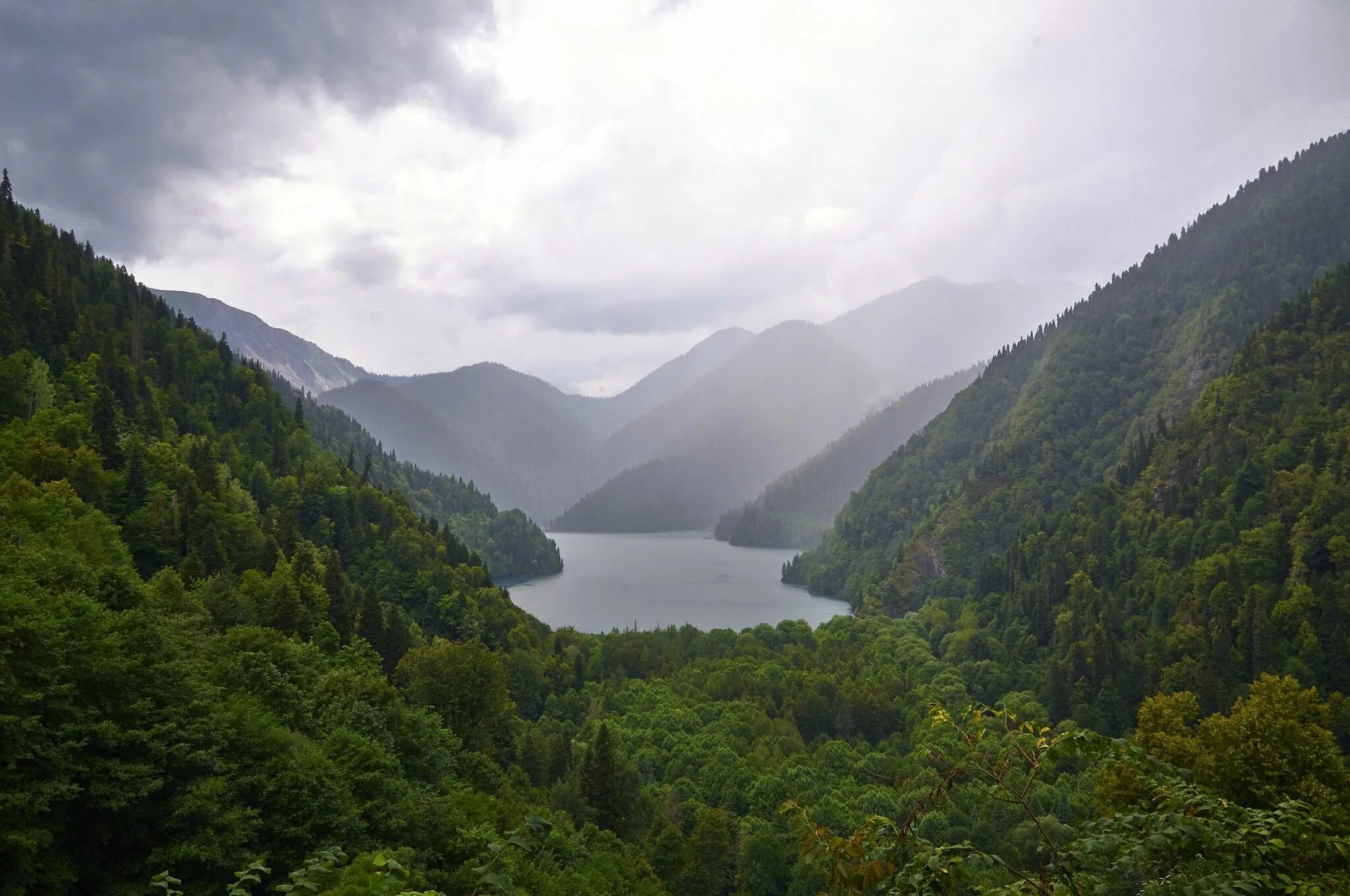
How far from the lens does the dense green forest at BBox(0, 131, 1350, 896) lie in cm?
876

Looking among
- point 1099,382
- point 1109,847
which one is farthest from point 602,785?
point 1099,382

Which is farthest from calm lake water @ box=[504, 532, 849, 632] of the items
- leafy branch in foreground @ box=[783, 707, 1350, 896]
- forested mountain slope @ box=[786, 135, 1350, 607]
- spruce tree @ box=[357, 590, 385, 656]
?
leafy branch in foreground @ box=[783, 707, 1350, 896]

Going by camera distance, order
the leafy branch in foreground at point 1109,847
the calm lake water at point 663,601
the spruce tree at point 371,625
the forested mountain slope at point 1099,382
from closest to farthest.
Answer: the leafy branch in foreground at point 1109,847 → the spruce tree at point 371,625 → the calm lake water at point 663,601 → the forested mountain slope at point 1099,382

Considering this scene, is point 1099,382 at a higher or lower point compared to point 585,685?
higher

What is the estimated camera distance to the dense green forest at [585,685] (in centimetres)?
876

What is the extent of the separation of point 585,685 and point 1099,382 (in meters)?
134

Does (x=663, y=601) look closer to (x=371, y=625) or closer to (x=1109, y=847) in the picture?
(x=371, y=625)

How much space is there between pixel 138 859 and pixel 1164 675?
236 feet

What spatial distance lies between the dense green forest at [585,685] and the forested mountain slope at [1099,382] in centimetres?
2440

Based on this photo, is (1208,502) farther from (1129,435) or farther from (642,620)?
(642,620)

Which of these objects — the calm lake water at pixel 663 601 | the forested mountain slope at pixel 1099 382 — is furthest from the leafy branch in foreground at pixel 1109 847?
the forested mountain slope at pixel 1099 382

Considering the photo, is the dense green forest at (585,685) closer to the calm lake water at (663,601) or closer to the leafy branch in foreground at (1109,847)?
the leafy branch in foreground at (1109,847)

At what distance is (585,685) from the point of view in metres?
76.5

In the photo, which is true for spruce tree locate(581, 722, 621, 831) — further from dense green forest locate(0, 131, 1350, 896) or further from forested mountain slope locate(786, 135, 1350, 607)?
forested mountain slope locate(786, 135, 1350, 607)
